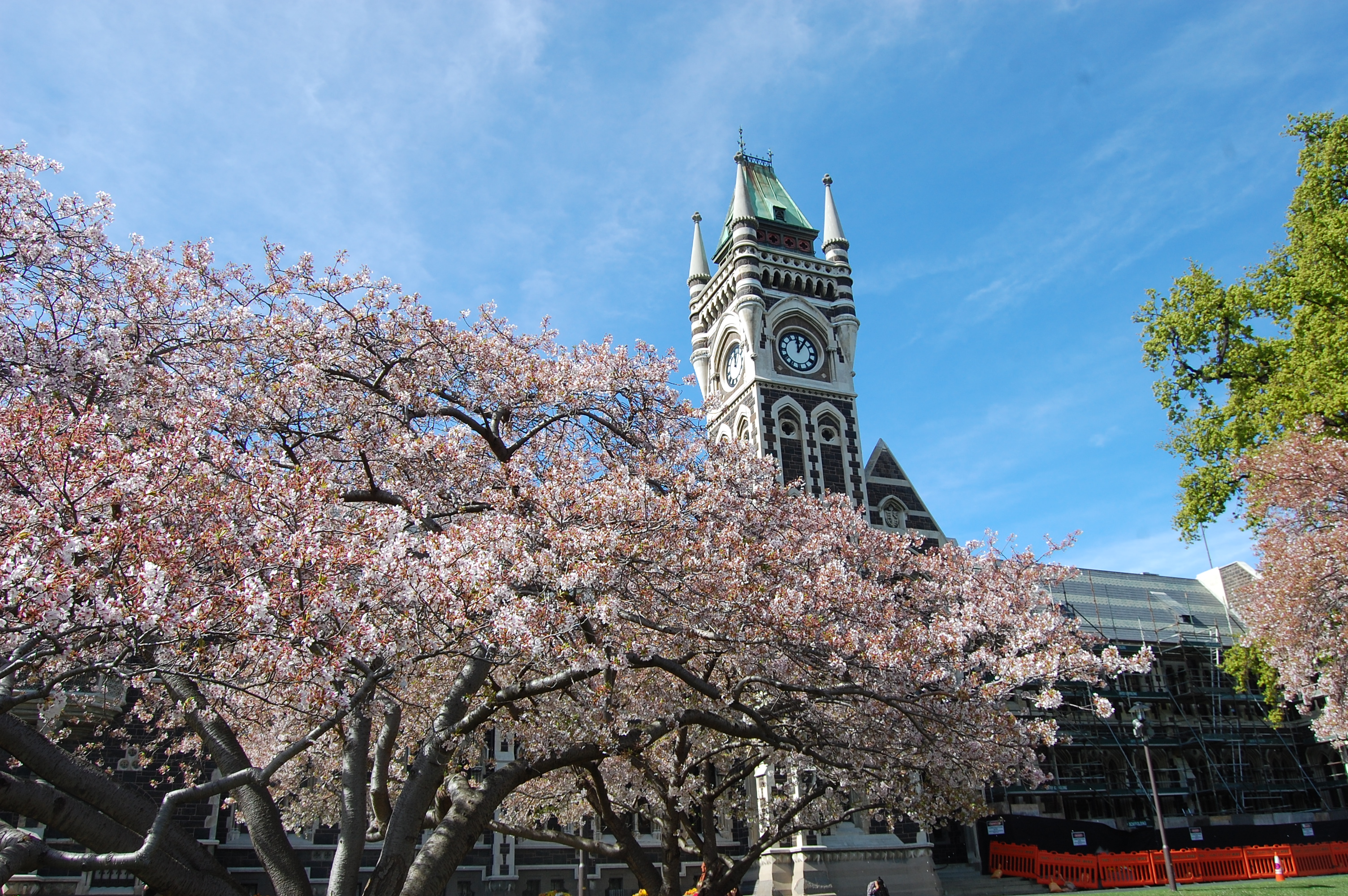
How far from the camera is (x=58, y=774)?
8984 mm

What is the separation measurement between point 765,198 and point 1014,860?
2965cm

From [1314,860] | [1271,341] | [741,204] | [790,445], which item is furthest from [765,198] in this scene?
[1314,860]

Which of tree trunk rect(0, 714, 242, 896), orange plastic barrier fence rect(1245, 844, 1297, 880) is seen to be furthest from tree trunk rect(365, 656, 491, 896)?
orange plastic barrier fence rect(1245, 844, 1297, 880)

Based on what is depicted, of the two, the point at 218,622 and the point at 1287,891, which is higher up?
the point at 218,622

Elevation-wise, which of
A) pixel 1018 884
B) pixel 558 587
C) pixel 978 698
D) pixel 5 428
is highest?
pixel 5 428

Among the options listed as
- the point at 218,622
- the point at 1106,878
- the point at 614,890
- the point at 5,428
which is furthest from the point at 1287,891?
the point at 5,428

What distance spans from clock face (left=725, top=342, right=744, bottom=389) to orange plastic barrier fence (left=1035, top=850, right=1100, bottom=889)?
812 inches

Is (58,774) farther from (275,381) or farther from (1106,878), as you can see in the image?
(1106,878)

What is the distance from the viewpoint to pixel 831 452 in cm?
3744

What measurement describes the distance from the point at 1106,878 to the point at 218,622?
94.9 ft

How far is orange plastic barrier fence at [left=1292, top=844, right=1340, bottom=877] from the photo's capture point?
28422 millimetres

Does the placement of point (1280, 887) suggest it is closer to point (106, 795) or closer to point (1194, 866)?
point (1194, 866)

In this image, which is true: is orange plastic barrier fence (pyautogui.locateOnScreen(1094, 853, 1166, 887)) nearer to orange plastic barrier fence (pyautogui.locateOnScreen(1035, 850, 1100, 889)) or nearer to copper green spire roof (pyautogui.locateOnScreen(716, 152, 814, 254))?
orange plastic barrier fence (pyautogui.locateOnScreen(1035, 850, 1100, 889))

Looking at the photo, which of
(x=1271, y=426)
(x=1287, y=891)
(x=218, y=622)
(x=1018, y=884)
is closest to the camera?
(x=218, y=622)
